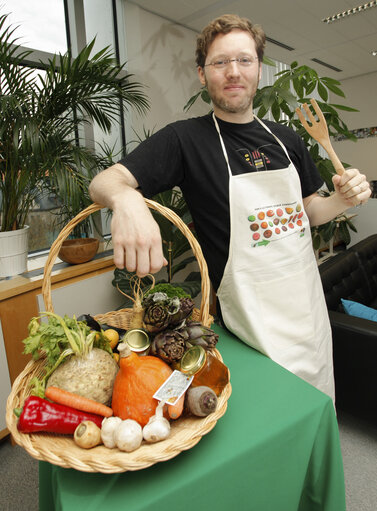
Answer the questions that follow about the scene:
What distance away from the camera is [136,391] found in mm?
646

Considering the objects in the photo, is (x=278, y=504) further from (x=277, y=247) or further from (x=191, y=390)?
(x=277, y=247)

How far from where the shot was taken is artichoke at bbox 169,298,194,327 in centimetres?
81

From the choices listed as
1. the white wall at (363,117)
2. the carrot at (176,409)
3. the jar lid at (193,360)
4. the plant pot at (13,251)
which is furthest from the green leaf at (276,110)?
the white wall at (363,117)

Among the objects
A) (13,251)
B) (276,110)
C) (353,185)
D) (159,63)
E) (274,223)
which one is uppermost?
(159,63)

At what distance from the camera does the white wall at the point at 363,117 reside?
641 centimetres

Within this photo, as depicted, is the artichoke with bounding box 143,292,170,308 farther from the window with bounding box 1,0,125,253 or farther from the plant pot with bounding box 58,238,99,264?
the window with bounding box 1,0,125,253

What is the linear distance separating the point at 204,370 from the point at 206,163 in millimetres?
582

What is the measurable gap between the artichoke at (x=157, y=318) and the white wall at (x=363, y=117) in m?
6.83

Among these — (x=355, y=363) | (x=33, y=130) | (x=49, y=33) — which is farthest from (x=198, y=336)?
(x=49, y=33)

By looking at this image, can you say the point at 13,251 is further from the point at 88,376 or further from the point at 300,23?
the point at 300,23

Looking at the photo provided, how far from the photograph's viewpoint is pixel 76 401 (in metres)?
0.64

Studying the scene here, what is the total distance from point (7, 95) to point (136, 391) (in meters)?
1.62

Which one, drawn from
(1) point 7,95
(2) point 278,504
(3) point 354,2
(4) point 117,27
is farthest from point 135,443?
(3) point 354,2

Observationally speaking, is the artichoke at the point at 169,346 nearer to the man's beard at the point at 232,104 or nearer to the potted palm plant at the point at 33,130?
the man's beard at the point at 232,104
